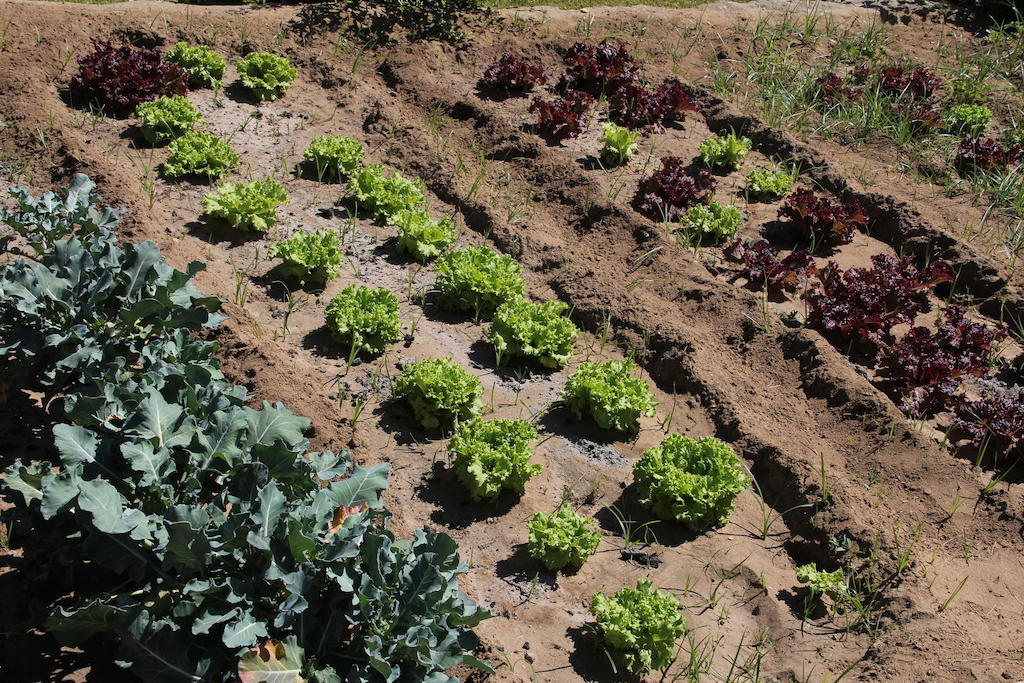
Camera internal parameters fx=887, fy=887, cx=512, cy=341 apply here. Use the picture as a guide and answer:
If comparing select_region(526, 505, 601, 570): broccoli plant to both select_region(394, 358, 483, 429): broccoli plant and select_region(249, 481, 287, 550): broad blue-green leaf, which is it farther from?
select_region(249, 481, 287, 550): broad blue-green leaf

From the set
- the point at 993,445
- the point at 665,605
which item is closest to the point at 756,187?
the point at 993,445

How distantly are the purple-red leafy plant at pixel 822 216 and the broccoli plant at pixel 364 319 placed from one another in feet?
11.9

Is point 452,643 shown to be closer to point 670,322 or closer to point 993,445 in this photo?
point 670,322

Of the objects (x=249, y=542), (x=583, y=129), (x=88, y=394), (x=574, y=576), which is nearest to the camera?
(x=249, y=542)

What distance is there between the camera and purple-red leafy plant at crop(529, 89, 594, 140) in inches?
Result: 333

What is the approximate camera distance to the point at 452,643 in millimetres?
3613

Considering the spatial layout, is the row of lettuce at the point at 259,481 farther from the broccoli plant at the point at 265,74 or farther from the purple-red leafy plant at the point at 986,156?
the purple-red leafy plant at the point at 986,156

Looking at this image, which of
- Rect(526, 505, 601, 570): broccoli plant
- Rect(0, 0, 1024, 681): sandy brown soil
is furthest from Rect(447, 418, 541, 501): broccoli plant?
Rect(526, 505, 601, 570): broccoli plant

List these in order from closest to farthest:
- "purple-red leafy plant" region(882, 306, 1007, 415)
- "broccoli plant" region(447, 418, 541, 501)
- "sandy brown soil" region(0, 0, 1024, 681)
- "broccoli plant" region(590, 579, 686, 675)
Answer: "broccoli plant" region(590, 579, 686, 675) < "sandy brown soil" region(0, 0, 1024, 681) < "broccoli plant" region(447, 418, 541, 501) < "purple-red leafy plant" region(882, 306, 1007, 415)

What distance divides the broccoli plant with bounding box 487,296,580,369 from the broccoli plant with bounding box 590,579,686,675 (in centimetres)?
201

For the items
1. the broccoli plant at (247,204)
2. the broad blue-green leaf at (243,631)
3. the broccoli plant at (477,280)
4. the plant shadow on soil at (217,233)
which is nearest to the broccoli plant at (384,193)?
the broccoli plant at (247,204)

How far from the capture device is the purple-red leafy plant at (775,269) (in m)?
7.02

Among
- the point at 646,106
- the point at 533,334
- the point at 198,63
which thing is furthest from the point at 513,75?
the point at 533,334

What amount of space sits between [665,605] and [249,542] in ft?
6.86
